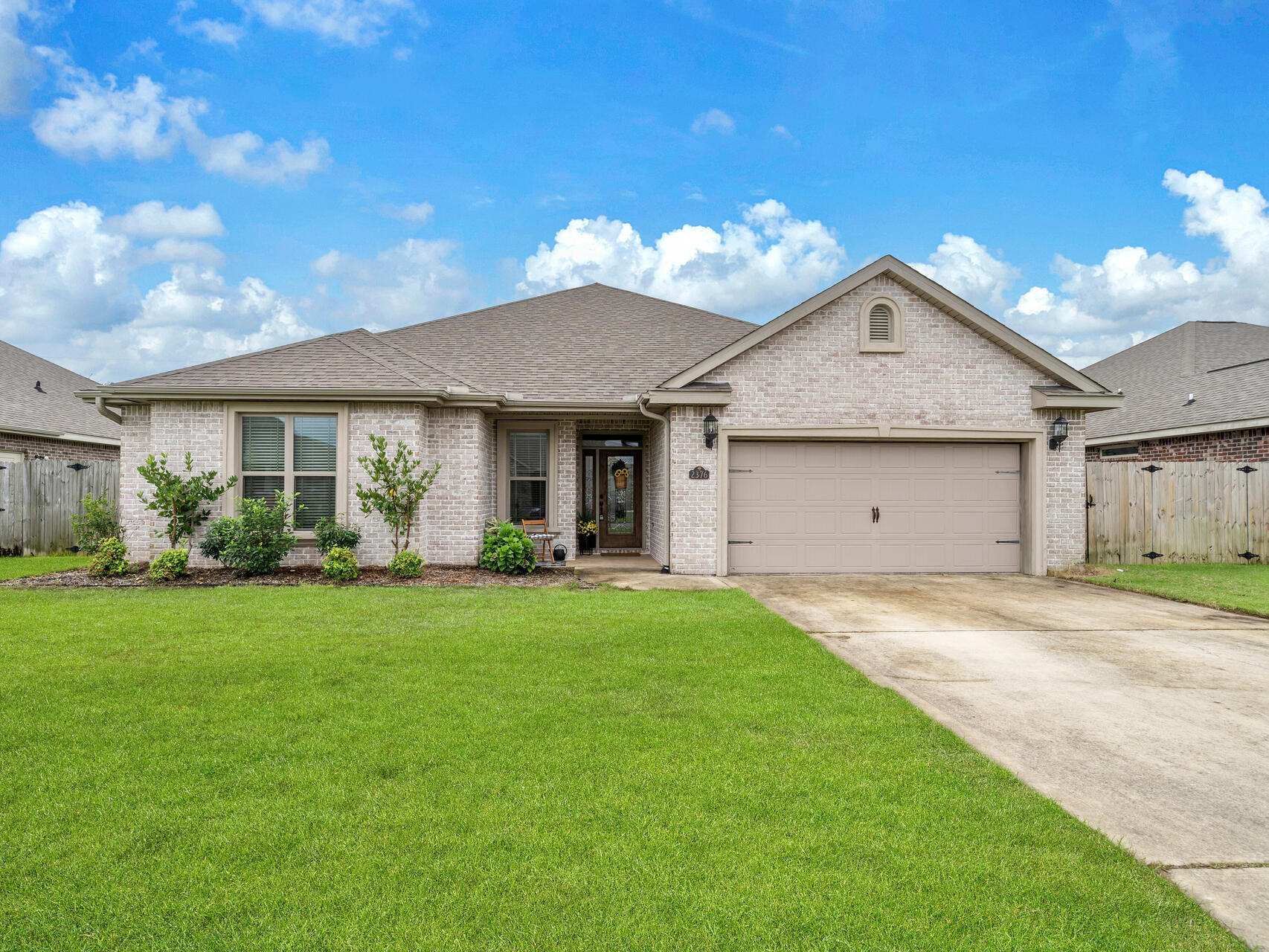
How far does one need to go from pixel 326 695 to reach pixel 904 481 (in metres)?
9.98

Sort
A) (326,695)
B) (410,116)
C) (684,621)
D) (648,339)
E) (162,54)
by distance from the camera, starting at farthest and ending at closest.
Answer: (410,116) < (648,339) < (162,54) < (684,621) < (326,695)

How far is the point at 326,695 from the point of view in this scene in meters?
4.69

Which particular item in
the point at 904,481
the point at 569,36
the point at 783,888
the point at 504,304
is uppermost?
the point at 569,36

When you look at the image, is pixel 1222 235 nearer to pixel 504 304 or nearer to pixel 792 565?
pixel 792 565

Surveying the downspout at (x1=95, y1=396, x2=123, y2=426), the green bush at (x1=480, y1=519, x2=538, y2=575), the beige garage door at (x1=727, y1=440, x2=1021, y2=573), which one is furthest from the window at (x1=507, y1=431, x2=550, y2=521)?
the downspout at (x1=95, y1=396, x2=123, y2=426)

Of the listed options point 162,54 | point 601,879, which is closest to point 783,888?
point 601,879

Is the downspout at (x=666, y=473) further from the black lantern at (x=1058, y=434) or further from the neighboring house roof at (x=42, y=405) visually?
the neighboring house roof at (x=42, y=405)

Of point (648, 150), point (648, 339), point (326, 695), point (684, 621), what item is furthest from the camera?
point (648, 150)

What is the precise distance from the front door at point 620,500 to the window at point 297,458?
5496mm

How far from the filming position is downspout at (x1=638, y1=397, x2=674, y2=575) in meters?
11.4

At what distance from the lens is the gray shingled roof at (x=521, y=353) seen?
11.2 m

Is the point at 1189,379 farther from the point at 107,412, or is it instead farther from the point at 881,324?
the point at 107,412

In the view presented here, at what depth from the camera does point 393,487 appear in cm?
1080

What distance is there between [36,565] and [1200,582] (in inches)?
792
